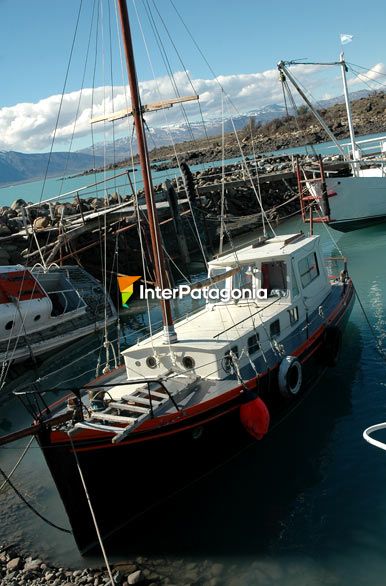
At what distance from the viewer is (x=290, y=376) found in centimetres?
1253

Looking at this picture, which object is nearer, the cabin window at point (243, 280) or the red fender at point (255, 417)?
the red fender at point (255, 417)

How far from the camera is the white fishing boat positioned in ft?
65.7

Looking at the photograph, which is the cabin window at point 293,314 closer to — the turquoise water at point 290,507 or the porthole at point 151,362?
the turquoise water at point 290,507

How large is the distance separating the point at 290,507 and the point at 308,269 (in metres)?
7.26

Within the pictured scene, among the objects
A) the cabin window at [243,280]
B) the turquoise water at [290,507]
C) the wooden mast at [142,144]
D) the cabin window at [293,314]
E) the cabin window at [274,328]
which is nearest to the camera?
the turquoise water at [290,507]

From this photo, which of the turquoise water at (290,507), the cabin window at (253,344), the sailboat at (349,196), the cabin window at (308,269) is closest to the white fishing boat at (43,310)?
the turquoise water at (290,507)

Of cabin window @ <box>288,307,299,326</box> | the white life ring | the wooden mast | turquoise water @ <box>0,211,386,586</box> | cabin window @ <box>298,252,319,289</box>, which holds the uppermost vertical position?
the wooden mast

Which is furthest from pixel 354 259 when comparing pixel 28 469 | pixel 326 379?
pixel 28 469

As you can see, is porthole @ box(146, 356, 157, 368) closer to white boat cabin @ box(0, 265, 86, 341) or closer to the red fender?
the red fender

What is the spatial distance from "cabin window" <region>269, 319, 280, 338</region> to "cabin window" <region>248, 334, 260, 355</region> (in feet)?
2.29

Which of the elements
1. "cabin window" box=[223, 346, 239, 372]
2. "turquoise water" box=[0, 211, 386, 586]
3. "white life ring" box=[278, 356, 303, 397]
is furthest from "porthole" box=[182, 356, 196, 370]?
"turquoise water" box=[0, 211, 386, 586]

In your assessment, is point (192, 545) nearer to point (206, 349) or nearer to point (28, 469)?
point (206, 349)

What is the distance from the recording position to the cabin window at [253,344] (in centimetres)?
1238

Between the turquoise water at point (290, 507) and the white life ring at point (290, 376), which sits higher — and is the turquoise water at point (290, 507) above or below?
below
